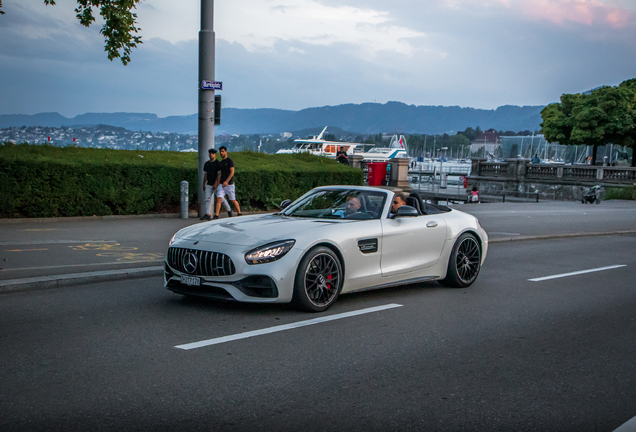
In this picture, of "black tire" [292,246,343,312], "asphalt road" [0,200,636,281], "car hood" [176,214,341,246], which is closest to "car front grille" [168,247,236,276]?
"car hood" [176,214,341,246]

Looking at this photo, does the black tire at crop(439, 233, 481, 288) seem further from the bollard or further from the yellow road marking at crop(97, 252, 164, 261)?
the bollard

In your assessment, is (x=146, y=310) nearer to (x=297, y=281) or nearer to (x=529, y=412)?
(x=297, y=281)

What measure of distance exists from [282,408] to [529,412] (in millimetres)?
1570

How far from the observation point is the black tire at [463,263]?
841cm

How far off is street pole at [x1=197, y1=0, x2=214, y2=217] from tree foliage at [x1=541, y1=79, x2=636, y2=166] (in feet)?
164

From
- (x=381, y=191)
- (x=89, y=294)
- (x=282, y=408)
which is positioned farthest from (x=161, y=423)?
(x=381, y=191)

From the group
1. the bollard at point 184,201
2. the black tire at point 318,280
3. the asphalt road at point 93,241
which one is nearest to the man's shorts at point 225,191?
the asphalt road at point 93,241

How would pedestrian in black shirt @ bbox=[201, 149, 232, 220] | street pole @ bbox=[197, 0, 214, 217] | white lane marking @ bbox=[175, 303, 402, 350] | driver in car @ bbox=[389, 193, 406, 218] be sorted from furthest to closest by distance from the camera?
pedestrian in black shirt @ bbox=[201, 149, 232, 220] → street pole @ bbox=[197, 0, 214, 217] → driver in car @ bbox=[389, 193, 406, 218] → white lane marking @ bbox=[175, 303, 402, 350]

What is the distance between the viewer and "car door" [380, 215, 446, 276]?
7.47m

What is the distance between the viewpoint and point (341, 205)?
779 centimetres

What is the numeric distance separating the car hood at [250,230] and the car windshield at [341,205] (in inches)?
15.1

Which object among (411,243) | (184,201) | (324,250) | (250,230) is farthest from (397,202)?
(184,201)

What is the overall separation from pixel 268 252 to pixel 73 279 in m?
3.11

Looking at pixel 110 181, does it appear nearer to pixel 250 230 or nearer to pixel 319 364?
pixel 250 230
